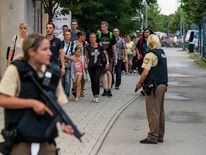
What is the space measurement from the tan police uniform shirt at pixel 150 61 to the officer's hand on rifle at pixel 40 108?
473 centimetres

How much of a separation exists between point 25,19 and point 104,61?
5454mm

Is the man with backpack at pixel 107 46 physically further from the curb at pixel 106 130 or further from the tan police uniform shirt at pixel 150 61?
the tan police uniform shirt at pixel 150 61

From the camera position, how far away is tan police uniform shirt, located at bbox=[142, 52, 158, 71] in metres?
9.13

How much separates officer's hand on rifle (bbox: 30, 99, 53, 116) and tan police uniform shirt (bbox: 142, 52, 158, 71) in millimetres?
4729

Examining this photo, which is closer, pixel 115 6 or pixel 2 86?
pixel 2 86

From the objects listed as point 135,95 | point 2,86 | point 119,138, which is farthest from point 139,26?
point 2,86

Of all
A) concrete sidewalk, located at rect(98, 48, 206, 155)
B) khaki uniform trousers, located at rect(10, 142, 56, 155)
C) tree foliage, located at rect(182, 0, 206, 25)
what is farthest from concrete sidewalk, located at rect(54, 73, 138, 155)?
tree foliage, located at rect(182, 0, 206, 25)

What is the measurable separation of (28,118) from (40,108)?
0.61 feet

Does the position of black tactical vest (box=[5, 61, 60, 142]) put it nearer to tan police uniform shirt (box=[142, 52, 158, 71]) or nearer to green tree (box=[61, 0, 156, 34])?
tan police uniform shirt (box=[142, 52, 158, 71])

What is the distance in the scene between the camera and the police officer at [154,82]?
9.19 m

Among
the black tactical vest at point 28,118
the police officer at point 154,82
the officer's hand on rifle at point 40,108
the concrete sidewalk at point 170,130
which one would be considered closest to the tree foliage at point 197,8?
the concrete sidewalk at point 170,130

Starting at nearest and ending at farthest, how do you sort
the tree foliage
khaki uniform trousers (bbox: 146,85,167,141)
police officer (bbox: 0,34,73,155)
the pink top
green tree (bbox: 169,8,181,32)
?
police officer (bbox: 0,34,73,155) < khaki uniform trousers (bbox: 146,85,167,141) < the pink top < the tree foliage < green tree (bbox: 169,8,181,32)

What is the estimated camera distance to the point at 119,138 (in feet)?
32.6

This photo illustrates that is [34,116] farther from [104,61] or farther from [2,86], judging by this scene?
[104,61]
